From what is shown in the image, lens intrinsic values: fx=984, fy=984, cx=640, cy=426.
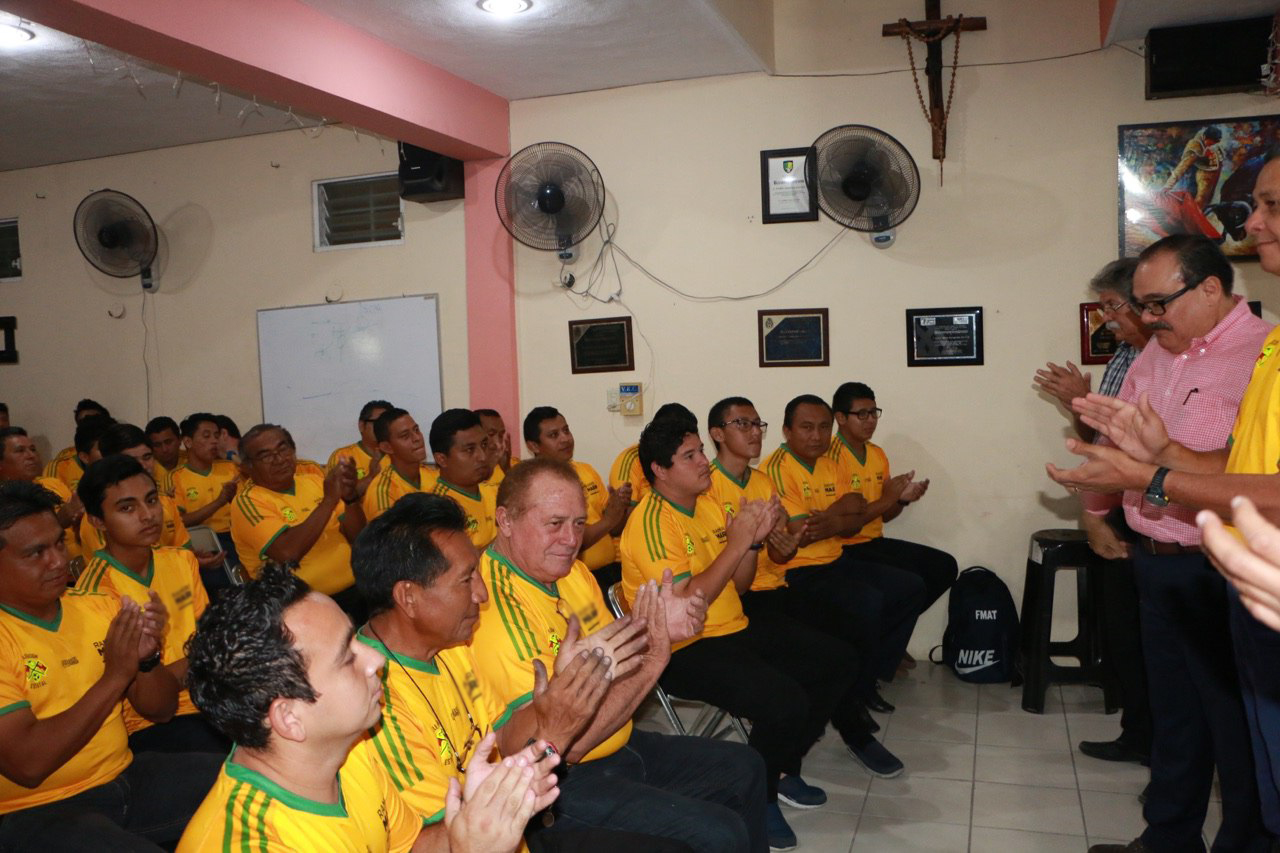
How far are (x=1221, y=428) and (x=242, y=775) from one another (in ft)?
7.73

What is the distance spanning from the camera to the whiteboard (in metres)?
5.79

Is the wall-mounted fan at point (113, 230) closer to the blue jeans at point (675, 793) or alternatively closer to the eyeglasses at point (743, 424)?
the eyeglasses at point (743, 424)

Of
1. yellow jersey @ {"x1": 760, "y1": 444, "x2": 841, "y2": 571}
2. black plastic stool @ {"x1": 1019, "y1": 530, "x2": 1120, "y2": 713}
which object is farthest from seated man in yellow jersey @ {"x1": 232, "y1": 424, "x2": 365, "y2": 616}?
black plastic stool @ {"x1": 1019, "y1": 530, "x2": 1120, "y2": 713}

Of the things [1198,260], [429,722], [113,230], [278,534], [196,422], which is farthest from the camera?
[113,230]

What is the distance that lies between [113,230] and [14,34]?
7.16 feet

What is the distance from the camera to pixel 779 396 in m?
5.09

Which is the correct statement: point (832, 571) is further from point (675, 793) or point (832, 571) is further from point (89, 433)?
point (89, 433)

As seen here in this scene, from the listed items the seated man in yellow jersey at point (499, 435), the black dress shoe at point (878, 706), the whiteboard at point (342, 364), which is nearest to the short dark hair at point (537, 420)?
the seated man in yellow jersey at point (499, 435)

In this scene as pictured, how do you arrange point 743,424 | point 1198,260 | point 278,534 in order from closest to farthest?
1. point 1198,260
2. point 743,424
3. point 278,534

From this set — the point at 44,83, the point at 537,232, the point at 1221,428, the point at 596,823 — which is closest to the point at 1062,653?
the point at 1221,428

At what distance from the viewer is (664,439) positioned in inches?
129

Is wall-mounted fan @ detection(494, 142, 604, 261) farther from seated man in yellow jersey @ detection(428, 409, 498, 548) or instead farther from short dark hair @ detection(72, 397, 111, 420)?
short dark hair @ detection(72, 397, 111, 420)

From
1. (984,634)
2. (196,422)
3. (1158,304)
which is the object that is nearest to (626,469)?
(984,634)

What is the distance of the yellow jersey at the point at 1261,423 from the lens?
1.86m
